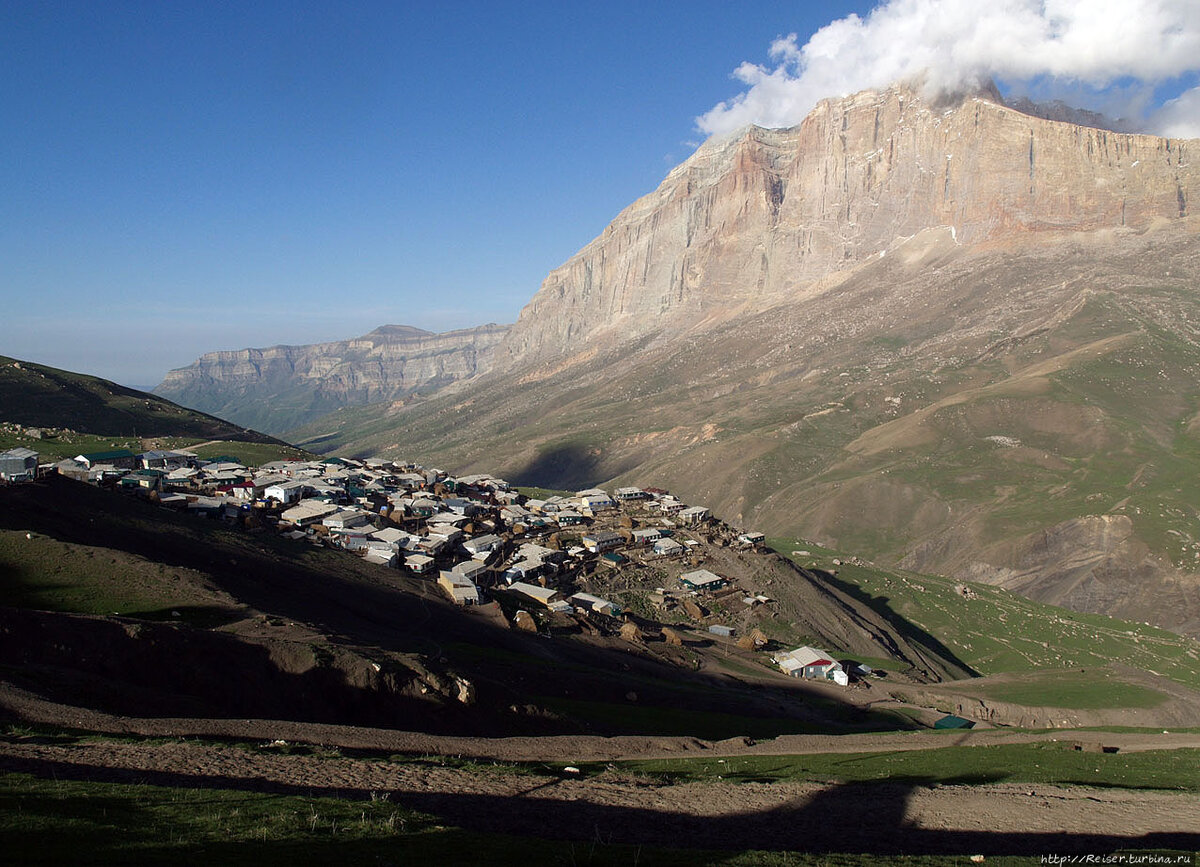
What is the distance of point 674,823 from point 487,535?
62.6 metres

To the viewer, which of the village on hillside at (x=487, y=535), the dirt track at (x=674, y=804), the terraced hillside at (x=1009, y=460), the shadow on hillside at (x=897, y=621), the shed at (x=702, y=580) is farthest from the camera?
the terraced hillside at (x=1009, y=460)

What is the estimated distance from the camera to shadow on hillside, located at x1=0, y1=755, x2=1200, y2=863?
687 inches

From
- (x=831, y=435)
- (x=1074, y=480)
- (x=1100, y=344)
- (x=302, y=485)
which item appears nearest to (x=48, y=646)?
(x=302, y=485)

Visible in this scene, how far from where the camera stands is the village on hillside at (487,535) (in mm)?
61406

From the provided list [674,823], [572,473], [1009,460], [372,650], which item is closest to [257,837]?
[674,823]

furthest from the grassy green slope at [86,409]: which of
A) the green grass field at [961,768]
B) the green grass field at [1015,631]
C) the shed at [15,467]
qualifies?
the green grass field at [961,768]

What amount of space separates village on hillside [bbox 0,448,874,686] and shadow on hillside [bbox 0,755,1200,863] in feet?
114

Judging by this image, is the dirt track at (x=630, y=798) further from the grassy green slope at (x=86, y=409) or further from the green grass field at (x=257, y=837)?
the grassy green slope at (x=86, y=409)

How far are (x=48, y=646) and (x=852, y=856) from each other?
29.6m

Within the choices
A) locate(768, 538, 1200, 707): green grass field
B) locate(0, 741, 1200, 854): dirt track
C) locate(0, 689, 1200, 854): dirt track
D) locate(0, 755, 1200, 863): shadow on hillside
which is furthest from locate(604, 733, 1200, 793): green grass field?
locate(768, 538, 1200, 707): green grass field

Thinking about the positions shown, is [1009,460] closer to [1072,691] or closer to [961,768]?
[1072,691]

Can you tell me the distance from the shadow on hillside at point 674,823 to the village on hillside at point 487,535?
34.8 metres

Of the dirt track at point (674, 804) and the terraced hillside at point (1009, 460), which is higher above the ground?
the terraced hillside at point (1009, 460)

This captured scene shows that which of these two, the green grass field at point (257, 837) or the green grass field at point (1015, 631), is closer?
the green grass field at point (257, 837)
